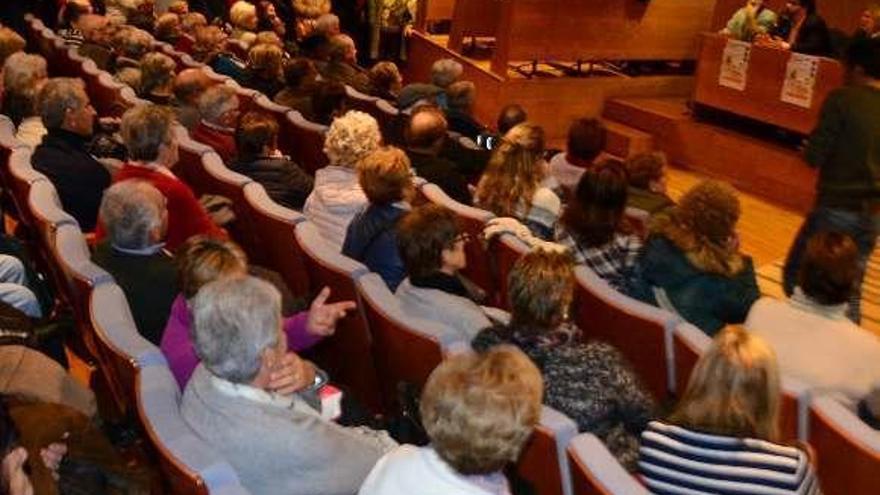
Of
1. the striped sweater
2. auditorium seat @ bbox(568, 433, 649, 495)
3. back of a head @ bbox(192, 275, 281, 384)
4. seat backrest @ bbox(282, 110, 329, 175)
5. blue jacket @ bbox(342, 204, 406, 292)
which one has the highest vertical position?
back of a head @ bbox(192, 275, 281, 384)

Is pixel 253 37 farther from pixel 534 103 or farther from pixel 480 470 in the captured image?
pixel 480 470

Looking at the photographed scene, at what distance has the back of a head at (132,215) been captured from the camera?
244 cm

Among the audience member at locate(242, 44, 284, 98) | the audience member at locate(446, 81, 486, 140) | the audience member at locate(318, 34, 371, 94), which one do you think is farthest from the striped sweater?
the audience member at locate(318, 34, 371, 94)

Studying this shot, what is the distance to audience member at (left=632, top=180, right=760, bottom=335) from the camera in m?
2.85

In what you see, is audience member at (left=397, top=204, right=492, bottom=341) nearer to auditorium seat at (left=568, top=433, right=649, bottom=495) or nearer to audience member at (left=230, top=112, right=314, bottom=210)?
auditorium seat at (left=568, top=433, right=649, bottom=495)

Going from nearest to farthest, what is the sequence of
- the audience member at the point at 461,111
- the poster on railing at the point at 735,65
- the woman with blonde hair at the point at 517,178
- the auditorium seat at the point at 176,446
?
the auditorium seat at the point at 176,446, the woman with blonde hair at the point at 517,178, the audience member at the point at 461,111, the poster on railing at the point at 735,65

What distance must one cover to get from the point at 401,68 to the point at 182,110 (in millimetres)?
4822

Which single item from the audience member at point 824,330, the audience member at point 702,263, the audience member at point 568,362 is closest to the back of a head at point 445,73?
the audience member at point 702,263

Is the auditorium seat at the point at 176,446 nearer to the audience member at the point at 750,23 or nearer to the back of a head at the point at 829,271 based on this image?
the back of a head at the point at 829,271

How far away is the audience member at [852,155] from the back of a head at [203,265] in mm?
2206

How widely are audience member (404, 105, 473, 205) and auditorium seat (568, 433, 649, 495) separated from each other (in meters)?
2.40

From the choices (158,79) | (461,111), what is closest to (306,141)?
(158,79)

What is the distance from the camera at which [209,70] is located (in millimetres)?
5551

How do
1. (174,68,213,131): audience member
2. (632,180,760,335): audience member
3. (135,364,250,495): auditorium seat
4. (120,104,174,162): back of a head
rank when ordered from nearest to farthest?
1. (135,364,250,495): auditorium seat
2. (632,180,760,335): audience member
3. (120,104,174,162): back of a head
4. (174,68,213,131): audience member
